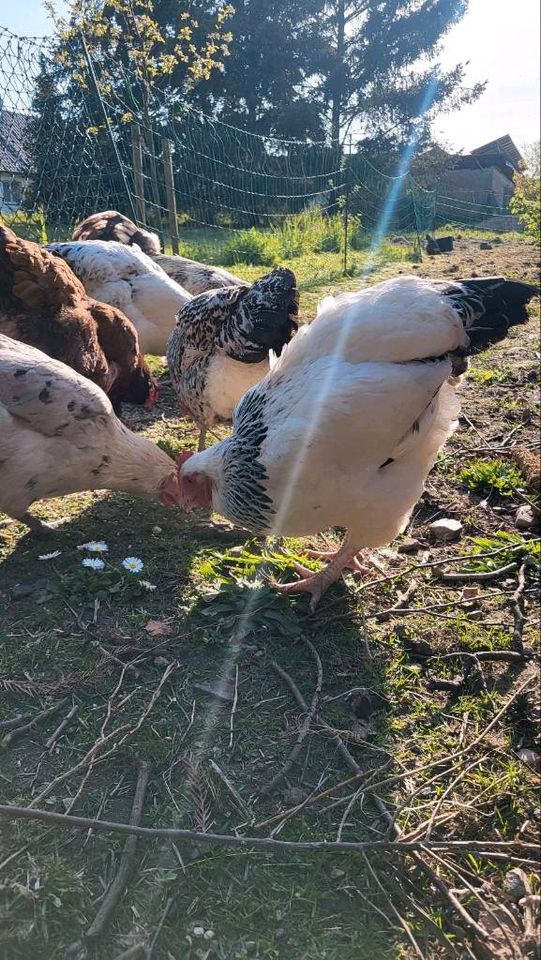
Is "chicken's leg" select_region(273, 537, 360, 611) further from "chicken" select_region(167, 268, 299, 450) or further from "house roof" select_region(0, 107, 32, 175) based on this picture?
"house roof" select_region(0, 107, 32, 175)

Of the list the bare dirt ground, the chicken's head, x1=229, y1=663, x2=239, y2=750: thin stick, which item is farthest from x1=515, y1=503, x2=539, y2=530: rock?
x1=229, y1=663, x2=239, y2=750: thin stick

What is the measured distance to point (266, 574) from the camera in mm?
2318

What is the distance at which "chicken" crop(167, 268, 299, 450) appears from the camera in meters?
2.88

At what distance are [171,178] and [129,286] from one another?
3892 mm

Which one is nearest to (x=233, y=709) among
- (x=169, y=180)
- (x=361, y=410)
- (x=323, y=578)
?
(x=323, y=578)

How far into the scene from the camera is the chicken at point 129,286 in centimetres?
428

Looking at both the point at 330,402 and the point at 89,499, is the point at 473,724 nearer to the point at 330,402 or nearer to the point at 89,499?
the point at 330,402

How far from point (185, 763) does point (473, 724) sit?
828 mm

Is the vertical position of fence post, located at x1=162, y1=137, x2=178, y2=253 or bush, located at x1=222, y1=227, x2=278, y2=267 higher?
fence post, located at x1=162, y1=137, x2=178, y2=253

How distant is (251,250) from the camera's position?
391 inches

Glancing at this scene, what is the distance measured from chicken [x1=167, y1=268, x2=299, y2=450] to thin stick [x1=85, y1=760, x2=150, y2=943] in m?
2.10

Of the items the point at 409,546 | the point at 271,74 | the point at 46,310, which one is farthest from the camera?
the point at 271,74

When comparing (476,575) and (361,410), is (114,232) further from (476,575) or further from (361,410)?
(476,575)

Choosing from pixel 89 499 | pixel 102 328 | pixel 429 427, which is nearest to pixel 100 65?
pixel 102 328
